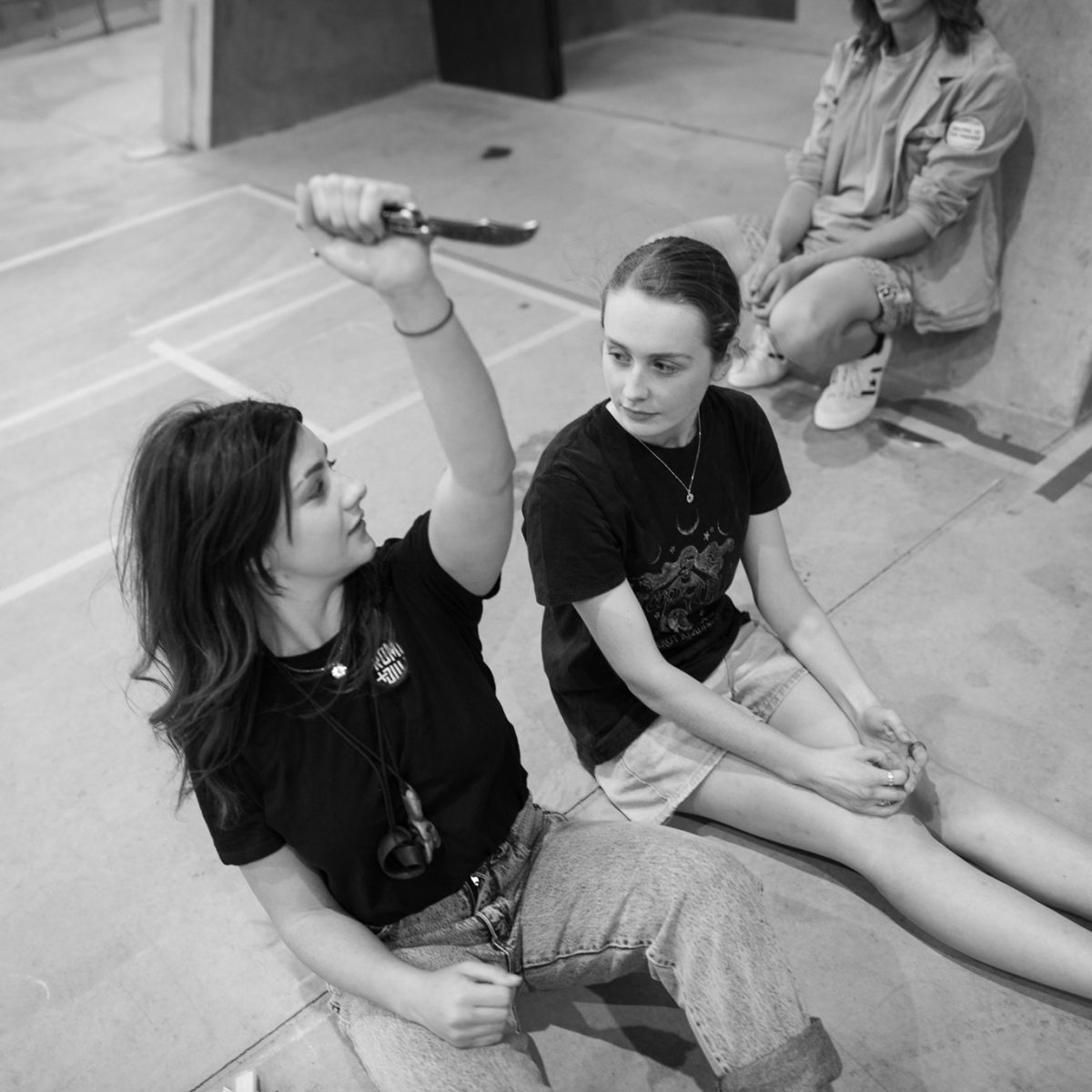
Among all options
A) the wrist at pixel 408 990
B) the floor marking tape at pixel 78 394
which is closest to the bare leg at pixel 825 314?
the wrist at pixel 408 990

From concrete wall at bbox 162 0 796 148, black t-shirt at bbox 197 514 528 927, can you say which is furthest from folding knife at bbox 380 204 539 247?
concrete wall at bbox 162 0 796 148

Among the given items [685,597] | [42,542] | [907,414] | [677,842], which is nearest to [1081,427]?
[907,414]

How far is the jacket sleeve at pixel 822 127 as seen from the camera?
3488mm

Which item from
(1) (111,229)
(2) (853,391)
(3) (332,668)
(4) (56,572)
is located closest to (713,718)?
(3) (332,668)

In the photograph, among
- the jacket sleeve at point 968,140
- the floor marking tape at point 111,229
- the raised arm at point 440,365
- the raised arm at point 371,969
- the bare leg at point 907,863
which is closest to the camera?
the raised arm at point 440,365

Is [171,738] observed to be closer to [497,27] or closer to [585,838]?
[585,838]

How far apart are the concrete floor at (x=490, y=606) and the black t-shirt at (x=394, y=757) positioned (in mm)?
549

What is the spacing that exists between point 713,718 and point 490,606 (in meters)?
1.16

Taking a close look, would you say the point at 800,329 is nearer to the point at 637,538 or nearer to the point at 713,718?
the point at 637,538

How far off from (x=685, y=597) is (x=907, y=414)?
188cm

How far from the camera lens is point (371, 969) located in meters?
1.62

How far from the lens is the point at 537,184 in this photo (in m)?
5.78

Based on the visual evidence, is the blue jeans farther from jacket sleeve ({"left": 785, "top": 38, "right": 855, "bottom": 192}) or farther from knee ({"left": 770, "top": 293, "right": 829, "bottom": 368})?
jacket sleeve ({"left": 785, "top": 38, "right": 855, "bottom": 192})

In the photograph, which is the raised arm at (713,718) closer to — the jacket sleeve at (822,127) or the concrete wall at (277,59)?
the jacket sleeve at (822,127)
